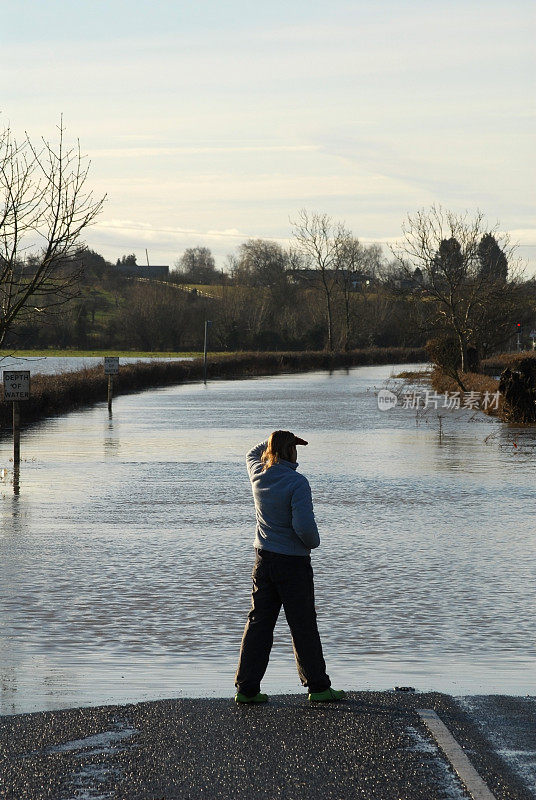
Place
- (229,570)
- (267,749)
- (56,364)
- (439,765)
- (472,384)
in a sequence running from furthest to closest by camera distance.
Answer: (56,364) < (472,384) < (229,570) < (267,749) < (439,765)

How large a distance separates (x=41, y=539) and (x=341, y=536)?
3.33 meters

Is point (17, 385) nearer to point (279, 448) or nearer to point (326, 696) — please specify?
point (279, 448)

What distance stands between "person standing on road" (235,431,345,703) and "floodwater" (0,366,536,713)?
Result: 1.48 feet

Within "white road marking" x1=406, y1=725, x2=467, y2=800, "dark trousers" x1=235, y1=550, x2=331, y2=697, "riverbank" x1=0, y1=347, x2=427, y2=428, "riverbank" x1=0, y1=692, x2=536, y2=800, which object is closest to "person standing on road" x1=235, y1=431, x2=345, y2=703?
"dark trousers" x1=235, y1=550, x2=331, y2=697

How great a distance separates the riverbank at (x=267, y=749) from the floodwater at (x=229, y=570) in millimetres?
485

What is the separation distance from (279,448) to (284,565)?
68cm

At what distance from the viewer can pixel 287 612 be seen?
7.02 metres

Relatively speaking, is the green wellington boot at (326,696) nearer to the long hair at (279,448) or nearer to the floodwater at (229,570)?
the floodwater at (229,570)

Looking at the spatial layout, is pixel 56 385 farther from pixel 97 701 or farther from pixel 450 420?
pixel 97 701

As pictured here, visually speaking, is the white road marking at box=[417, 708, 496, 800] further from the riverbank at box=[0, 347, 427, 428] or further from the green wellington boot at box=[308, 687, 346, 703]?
the riverbank at box=[0, 347, 427, 428]

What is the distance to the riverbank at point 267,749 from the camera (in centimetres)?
528

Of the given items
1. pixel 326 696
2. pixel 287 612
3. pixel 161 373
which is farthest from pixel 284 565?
pixel 161 373

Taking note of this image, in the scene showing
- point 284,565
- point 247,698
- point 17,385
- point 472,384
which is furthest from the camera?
point 472,384

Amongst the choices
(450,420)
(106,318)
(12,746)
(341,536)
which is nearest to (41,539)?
(341,536)
